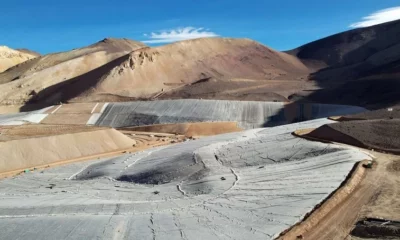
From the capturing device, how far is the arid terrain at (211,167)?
15.0 metres

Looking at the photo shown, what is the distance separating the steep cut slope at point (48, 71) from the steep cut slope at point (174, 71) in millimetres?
4160

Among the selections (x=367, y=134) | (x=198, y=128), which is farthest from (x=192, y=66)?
(x=367, y=134)

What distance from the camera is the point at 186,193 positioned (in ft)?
69.4

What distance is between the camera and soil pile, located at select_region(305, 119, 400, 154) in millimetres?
25156

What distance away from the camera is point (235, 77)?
95.6 m

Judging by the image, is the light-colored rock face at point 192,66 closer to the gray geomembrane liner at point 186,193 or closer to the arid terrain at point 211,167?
the arid terrain at point 211,167

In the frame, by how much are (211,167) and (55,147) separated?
66.1 ft

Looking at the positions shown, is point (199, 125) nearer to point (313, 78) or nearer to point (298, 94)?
point (298, 94)

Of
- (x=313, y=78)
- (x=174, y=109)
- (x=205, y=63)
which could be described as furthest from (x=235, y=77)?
(x=174, y=109)

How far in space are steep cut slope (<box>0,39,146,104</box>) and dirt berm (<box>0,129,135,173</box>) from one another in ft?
158

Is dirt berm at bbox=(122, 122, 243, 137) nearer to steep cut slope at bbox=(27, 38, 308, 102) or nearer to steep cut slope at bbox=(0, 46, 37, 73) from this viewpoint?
steep cut slope at bbox=(27, 38, 308, 102)

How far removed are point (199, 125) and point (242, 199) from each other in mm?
38519

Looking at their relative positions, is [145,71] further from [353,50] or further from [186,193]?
[186,193]

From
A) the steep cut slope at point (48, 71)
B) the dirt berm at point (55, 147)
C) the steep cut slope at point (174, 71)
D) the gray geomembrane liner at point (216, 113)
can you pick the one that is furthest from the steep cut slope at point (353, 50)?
the dirt berm at point (55, 147)
